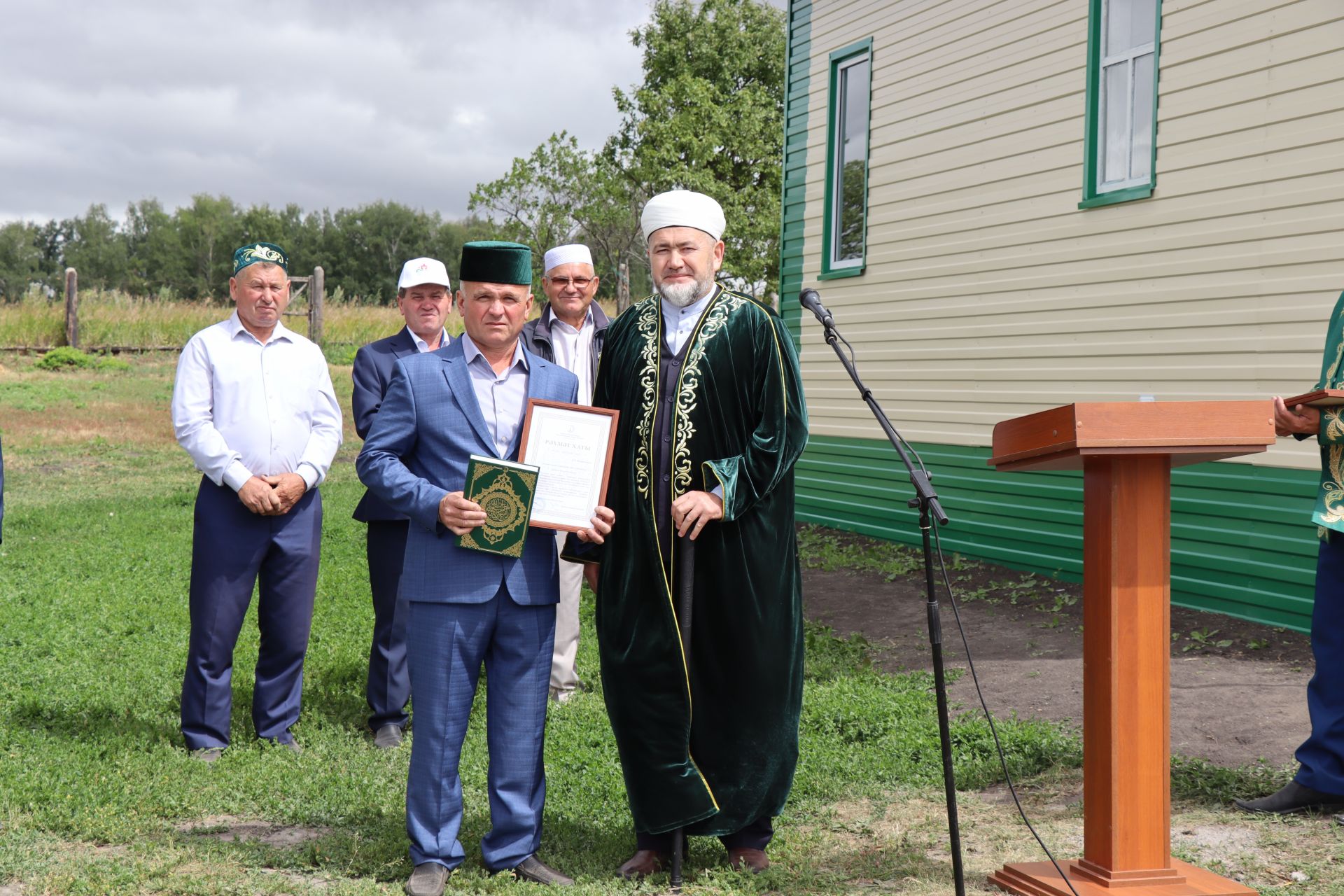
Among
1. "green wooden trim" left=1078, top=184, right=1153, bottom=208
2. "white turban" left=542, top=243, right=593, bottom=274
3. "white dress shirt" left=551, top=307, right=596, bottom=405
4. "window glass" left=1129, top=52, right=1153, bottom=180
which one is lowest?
"white dress shirt" left=551, top=307, right=596, bottom=405

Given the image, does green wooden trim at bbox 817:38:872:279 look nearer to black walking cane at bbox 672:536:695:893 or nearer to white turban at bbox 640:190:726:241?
white turban at bbox 640:190:726:241

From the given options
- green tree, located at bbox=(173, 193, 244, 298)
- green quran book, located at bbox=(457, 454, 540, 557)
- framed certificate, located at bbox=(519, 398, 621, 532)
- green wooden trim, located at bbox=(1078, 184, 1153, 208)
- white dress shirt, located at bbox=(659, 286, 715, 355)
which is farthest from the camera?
green tree, located at bbox=(173, 193, 244, 298)

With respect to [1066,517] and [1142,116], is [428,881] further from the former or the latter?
[1142,116]

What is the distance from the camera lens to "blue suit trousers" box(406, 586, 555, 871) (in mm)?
4074

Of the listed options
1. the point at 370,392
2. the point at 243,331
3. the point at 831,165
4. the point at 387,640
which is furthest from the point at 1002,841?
the point at 831,165

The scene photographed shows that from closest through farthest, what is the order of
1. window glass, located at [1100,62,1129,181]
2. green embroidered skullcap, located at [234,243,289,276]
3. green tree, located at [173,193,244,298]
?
green embroidered skullcap, located at [234,243,289,276]
window glass, located at [1100,62,1129,181]
green tree, located at [173,193,244,298]

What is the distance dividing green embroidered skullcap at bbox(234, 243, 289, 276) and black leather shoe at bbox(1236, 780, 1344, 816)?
4.74m

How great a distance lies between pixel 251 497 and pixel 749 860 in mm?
2748

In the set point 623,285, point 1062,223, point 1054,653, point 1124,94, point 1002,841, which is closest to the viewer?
point 1002,841

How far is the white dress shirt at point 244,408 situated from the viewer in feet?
18.1

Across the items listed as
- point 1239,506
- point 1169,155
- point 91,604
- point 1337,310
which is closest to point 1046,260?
point 1169,155

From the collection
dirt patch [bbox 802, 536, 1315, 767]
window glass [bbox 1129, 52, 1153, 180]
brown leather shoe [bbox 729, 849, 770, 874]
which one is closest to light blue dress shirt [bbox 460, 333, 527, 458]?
brown leather shoe [bbox 729, 849, 770, 874]

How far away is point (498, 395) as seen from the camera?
4.23 meters

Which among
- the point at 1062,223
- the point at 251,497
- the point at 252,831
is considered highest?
the point at 1062,223
